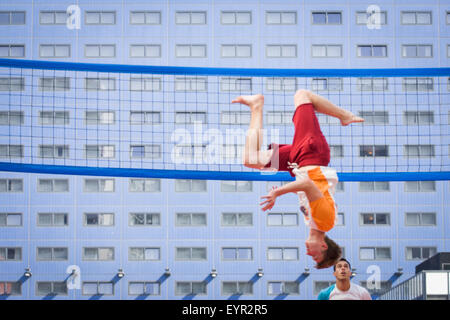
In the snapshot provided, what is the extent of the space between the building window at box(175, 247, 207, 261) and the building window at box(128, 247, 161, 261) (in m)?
0.35

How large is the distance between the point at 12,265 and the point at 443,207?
757 centimetres

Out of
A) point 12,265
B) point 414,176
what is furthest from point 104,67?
point 12,265

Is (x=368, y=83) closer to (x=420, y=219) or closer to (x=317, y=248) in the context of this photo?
(x=420, y=219)

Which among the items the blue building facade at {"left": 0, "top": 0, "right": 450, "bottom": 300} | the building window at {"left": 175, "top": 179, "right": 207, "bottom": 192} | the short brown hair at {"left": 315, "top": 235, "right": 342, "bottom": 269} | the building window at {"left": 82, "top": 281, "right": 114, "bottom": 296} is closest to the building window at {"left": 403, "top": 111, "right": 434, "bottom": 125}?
the blue building facade at {"left": 0, "top": 0, "right": 450, "bottom": 300}

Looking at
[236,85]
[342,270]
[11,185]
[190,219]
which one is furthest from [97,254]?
[342,270]

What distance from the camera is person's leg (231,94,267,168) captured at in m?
3.77

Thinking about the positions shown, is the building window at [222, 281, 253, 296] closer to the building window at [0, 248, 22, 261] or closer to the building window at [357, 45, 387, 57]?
the building window at [0, 248, 22, 261]

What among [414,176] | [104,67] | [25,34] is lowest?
[414,176]

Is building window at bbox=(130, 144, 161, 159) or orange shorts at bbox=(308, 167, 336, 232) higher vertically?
building window at bbox=(130, 144, 161, 159)

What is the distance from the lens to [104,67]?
4.37 meters

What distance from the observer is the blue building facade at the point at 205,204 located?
37.9 ft

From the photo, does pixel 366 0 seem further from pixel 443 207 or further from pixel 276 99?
pixel 443 207

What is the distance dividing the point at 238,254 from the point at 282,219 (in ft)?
3.30

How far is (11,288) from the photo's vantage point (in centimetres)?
1196
